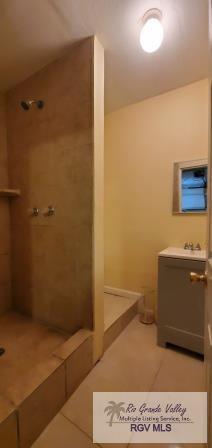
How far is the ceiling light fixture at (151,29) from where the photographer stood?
105cm

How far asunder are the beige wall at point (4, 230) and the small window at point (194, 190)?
1663 millimetres

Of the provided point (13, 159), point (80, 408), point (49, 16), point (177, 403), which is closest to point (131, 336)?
point (177, 403)

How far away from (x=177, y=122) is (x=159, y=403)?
2.08 m

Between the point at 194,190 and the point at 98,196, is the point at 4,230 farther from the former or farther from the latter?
the point at 194,190

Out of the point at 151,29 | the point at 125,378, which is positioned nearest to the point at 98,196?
the point at 151,29

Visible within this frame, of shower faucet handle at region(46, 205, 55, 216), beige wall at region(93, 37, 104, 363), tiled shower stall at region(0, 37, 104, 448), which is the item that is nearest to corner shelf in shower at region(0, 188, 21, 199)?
tiled shower stall at region(0, 37, 104, 448)

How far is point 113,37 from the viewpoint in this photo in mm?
1215

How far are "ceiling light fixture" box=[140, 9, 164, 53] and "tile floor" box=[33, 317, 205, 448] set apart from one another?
80.0 inches

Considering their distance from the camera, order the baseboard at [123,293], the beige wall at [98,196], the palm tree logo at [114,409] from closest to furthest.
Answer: the palm tree logo at [114,409], the beige wall at [98,196], the baseboard at [123,293]

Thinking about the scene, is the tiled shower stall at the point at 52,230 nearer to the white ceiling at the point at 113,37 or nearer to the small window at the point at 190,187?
the white ceiling at the point at 113,37

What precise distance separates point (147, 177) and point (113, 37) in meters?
1.08

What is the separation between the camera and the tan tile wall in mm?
1304

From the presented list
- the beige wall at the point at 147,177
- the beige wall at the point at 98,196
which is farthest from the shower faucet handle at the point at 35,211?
the beige wall at the point at 147,177

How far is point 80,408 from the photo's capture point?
1063 mm
